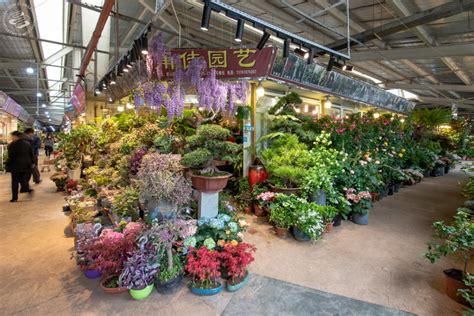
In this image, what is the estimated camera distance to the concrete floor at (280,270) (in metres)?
2.23

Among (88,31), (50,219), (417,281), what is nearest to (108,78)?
(88,31)

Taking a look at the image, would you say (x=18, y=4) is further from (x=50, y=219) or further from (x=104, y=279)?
(x=104, y=279)

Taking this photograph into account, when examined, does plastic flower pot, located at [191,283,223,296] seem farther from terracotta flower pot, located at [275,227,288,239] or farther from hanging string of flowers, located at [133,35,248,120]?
hanging string of flowers, located at [133,35,248,120]

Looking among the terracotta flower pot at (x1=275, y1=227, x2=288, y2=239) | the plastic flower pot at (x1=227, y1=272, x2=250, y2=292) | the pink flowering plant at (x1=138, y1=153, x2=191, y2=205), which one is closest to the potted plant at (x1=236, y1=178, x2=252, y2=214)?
the terracotta flower pot at (x1=275, y1=227, x2=288, y2=239)

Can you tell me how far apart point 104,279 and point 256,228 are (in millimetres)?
2232

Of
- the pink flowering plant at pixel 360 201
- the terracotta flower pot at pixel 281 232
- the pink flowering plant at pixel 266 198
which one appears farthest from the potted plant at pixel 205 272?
the pink flowering plant at pixel 360 201

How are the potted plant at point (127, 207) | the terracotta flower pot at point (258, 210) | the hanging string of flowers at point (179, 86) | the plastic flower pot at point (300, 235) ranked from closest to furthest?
the potted plant at point (127, 207)
the plastic flower pot at point (300, 235)
the hanging string of flowers at point (179, 86)
the terracotta flower pot at point (258, 210)

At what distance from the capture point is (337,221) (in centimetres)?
409

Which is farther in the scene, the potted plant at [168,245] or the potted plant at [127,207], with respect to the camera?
the potted plant at [127,207]

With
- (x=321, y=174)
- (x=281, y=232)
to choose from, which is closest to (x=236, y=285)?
(x=281, y=232)

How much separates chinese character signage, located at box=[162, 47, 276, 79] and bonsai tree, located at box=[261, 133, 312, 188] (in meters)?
1.31

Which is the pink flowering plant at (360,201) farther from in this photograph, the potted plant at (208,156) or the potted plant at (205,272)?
the potted plant at (205,272)

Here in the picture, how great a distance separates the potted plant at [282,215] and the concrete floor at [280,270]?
0.16 meters

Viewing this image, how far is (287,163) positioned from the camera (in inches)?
174
